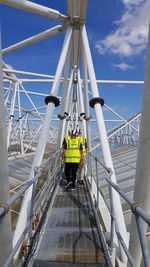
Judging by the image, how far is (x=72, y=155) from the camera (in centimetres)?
610

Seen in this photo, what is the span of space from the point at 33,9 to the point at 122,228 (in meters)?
6.97

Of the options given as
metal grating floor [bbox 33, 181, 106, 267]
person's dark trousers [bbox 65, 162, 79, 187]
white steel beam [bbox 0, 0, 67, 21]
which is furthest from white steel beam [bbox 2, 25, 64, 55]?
metal grating floor [bbox 33, 181, 106, 267]

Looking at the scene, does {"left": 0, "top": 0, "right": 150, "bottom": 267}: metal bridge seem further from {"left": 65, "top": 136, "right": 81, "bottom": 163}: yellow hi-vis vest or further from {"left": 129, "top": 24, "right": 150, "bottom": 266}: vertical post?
{"left": 65, "top": 136, "right": 81, "bottom": 163}: yellow hi-vis vest

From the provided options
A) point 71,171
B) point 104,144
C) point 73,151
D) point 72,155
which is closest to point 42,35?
point 73,151

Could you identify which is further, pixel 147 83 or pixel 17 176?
pixel 17 176

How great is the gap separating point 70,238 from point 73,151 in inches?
119

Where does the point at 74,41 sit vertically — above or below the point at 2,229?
above

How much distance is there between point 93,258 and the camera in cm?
297

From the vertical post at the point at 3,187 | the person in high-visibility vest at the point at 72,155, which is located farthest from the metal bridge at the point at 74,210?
the person in high-visibility vest at the point at 72,155

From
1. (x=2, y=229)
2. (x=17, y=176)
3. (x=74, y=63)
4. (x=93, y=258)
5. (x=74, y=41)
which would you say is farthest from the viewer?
(x=74, y=63)

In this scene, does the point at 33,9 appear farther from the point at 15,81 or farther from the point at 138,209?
the point at 15,81

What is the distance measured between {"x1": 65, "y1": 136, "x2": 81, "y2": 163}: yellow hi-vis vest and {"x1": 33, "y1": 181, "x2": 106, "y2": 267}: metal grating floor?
4.75 ft

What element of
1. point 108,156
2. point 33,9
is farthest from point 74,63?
point 108,156

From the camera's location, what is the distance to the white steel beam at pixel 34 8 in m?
5.75
